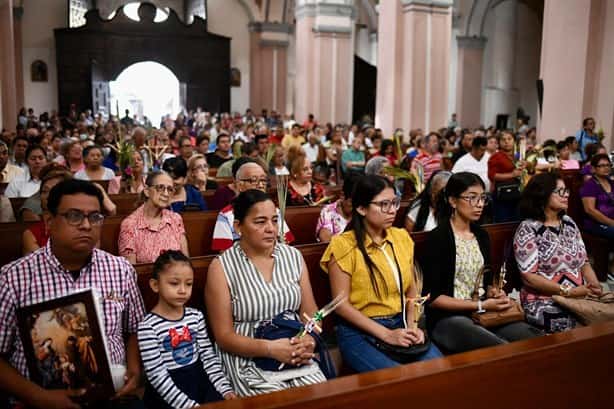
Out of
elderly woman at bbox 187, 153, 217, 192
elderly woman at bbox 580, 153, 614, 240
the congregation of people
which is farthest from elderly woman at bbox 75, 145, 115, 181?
elderly woman at bbox 580, 153, 614, 240

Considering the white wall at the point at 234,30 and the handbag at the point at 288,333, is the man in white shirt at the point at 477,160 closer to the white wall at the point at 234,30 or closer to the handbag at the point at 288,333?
the handbag at the point at 288,333

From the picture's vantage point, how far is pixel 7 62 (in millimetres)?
13148

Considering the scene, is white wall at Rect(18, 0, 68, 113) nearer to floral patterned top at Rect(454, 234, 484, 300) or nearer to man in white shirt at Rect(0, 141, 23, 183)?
man in white shirt at Rect(0, 141, 23, 183)

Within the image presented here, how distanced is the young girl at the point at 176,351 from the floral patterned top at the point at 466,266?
4.83 ft

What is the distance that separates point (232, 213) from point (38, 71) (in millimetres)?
21534

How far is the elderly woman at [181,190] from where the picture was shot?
4.75m

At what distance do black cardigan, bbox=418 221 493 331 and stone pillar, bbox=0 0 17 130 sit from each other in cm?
1126

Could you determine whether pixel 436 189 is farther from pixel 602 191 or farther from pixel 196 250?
pixel 602 191

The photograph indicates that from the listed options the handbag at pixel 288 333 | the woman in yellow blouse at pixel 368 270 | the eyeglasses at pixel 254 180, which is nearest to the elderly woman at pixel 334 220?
the eyeglasses at pixel 254 180

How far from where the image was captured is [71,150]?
21.4 ft

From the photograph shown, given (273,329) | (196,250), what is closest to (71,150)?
(196,250)

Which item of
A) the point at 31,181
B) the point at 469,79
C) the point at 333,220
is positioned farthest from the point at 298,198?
the point at 469,79

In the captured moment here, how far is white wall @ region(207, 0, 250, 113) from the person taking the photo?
2527cm

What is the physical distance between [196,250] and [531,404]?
3023mm
